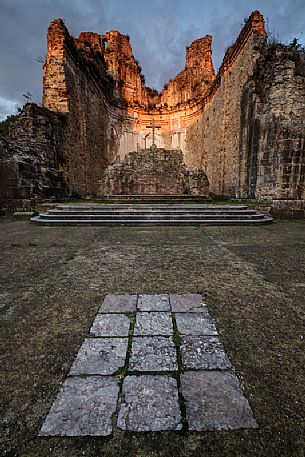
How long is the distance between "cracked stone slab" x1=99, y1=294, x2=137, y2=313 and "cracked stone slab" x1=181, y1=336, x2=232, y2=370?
565 millimetres

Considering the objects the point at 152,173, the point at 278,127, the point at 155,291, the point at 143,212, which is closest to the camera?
the point at 155,291

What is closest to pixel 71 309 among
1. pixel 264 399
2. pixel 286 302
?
pixel 264 399

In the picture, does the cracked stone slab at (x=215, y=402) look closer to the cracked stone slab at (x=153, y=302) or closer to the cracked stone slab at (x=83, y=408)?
the cracked stone slab at (x=83, y=408)

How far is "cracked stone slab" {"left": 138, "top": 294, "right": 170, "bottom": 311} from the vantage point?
6.02 ft

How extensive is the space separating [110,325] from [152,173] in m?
12.6

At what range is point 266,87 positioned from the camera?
29.2 feet

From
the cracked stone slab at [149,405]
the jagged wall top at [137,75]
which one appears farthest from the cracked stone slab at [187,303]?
the jagged wall top at [137,75]

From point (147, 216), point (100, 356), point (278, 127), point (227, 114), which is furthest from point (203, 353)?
point (227, 114)

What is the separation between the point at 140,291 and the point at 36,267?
152 cm

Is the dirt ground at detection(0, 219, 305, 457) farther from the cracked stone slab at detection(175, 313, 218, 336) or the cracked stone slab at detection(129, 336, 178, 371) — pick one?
the cracked stone slab at detection(129, 336, 178, 371)

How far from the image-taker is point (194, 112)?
855 inches

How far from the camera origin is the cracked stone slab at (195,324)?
153 centimetres

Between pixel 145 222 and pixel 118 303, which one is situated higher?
pixel 145 222

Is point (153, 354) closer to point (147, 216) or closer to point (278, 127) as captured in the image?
point (147, 216)
